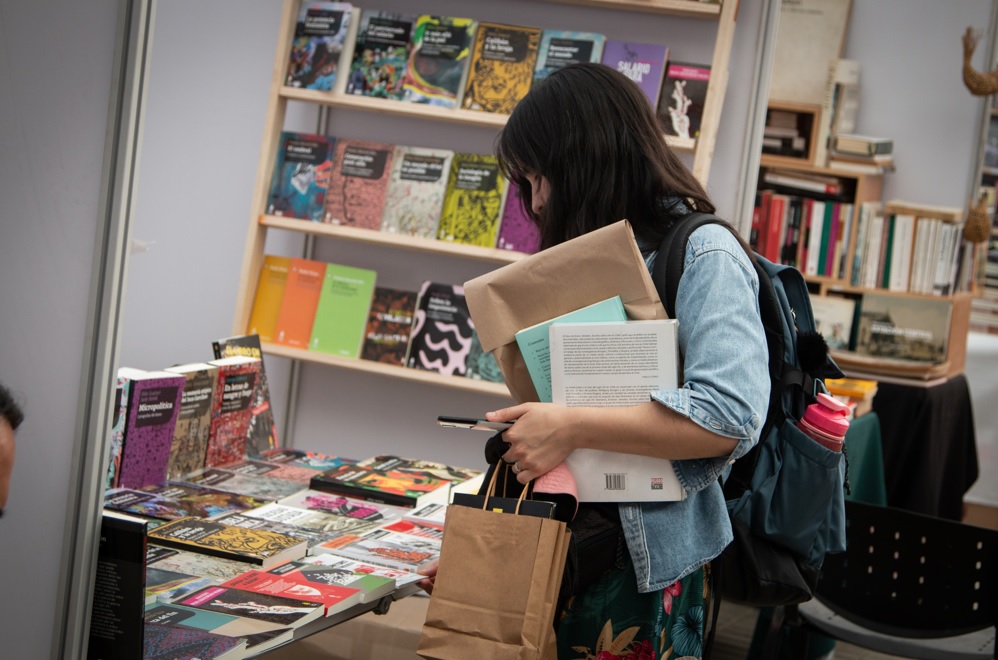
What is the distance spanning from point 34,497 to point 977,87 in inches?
190

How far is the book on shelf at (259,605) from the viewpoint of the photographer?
145 cm

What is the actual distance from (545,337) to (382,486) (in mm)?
1042

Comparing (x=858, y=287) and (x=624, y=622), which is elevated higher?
(x=858, y=287)

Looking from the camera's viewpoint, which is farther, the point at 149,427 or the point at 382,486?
the point at 382,486

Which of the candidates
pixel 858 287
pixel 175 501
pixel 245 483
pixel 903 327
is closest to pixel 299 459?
pixel 245 483

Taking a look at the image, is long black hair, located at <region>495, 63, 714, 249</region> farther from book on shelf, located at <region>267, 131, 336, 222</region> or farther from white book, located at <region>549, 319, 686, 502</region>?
book on shelf, located at <region>267, 131, 336, 222</region>

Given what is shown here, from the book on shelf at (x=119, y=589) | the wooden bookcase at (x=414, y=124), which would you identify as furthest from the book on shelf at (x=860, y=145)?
the book on shelf at (x=119, y=589)

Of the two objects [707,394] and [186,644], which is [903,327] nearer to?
[707,394]

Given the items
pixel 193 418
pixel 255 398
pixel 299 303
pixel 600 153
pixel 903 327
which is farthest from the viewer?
pixel 903 327

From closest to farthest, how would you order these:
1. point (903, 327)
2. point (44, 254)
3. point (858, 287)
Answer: point (44, 254), point (903, 327), point (858, 287)

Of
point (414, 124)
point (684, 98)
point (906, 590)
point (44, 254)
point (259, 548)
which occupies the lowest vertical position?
point (906, 590)

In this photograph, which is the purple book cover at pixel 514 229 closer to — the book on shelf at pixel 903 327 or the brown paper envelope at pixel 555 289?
the brown paper envelope at pixel 555 289

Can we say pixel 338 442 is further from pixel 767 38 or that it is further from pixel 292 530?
pixel 767 38

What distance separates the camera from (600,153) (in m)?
1.44
